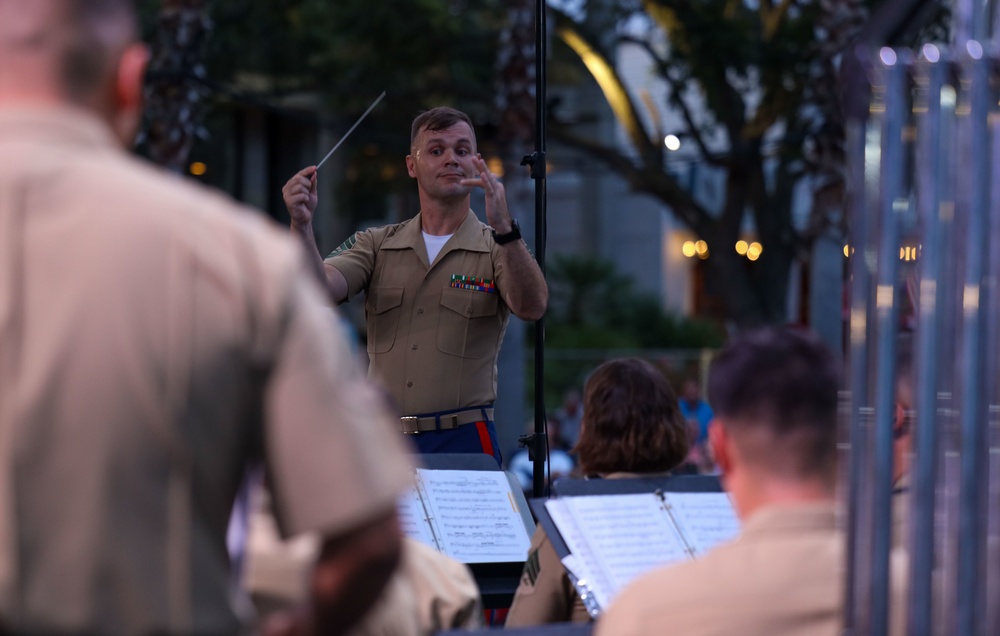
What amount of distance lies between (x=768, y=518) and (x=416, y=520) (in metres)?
1.93

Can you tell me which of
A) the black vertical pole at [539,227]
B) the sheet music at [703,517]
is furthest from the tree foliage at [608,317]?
the sheet music at [703,517]

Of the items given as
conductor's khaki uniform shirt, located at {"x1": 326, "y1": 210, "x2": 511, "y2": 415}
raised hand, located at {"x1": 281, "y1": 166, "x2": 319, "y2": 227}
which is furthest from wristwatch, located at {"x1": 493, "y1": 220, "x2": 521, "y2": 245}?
raised hand, located at {"x1": 281, "y1": 166, "x2": 319, "y2": 227}

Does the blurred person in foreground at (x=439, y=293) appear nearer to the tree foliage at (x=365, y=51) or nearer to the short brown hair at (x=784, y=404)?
the short brown hair at (x=784, y=404)

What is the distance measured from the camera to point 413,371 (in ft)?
14.7

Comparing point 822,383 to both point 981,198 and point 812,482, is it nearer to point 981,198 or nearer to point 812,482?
point 812,482

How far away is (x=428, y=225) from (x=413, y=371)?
53cm

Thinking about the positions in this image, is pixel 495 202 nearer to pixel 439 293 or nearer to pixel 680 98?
pixel 439 293

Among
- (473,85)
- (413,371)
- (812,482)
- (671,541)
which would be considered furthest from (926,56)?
(473,85)

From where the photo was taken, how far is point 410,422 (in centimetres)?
445

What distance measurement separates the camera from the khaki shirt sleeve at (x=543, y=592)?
2.99 meters

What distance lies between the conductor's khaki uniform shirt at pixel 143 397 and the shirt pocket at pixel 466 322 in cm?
304

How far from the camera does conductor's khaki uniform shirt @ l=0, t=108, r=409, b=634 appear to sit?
52.2 inches

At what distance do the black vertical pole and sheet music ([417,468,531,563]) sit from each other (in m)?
0.68

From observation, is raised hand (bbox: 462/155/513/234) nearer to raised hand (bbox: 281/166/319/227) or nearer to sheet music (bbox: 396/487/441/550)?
raised hand (bbox: 281/166/319/227)
